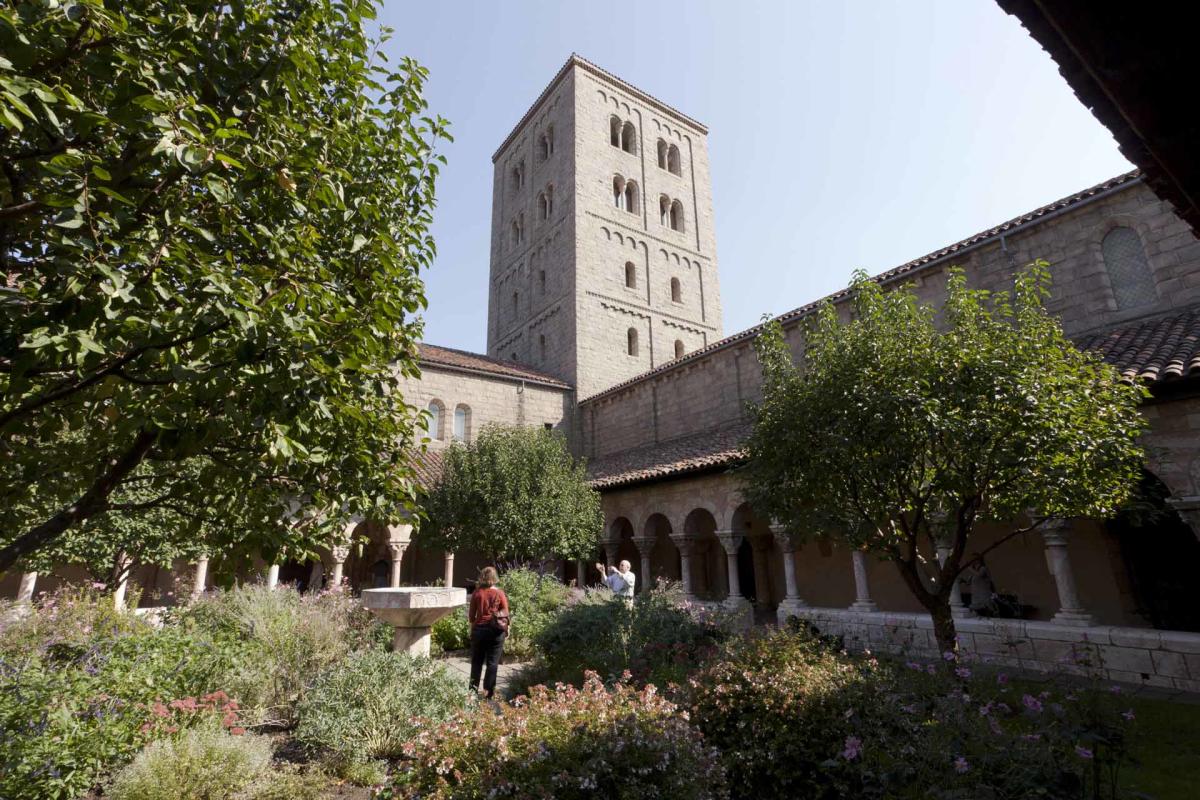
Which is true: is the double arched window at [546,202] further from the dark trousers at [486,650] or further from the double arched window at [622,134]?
the dark trousers at [486,650]

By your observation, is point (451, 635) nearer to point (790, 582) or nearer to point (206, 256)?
point (790, 582)

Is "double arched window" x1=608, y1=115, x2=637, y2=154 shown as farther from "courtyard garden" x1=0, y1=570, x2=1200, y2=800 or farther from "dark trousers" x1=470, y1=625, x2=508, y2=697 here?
"courtyard garden" x1=0, y1=570, x2=1200, y2=800

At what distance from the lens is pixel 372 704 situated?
573 centimetres

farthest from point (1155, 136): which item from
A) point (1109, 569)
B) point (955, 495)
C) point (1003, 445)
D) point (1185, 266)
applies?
point (1185, 266)

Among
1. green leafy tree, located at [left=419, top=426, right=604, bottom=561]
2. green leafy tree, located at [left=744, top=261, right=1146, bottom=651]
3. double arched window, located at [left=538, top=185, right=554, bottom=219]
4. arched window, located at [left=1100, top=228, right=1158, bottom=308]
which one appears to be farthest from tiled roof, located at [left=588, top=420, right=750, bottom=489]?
double arched window, located at [left=538, top=185, right=554, bottom=219]

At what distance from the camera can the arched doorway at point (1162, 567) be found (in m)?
10.1

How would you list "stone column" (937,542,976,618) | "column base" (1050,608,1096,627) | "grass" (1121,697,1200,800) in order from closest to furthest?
"grass" (1121,697,1200,800) < "column base" (1050,608,1096,627) < "stone column" (937,542,976,618)

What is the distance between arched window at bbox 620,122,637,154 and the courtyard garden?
27.0m

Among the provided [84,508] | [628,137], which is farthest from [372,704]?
[628,137]

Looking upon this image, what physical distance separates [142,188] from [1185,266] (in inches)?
588

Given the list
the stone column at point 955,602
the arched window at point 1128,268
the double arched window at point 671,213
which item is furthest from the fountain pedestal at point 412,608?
the double arched window at point 671,213

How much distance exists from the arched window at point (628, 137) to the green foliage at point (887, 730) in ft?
90.8

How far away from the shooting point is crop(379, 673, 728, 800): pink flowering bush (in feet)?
11.7

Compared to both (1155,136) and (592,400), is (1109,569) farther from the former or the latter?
(592,400)
